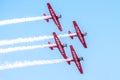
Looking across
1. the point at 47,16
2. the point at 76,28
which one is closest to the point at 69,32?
the point at 76,28

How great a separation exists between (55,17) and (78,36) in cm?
670

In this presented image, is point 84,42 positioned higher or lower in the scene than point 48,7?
lower

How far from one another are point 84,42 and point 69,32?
413 cm

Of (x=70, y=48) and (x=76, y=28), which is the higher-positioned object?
(x=76, y=28)

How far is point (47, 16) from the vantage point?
70.1 meters

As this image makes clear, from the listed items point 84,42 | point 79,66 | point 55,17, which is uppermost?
point 55,17

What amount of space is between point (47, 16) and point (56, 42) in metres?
6.75

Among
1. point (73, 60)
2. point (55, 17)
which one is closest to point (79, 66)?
point (73, 60)

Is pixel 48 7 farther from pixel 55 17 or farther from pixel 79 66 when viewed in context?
pixel 79 66

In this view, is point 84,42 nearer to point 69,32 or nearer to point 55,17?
point 69,32

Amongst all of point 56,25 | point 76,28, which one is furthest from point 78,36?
point 56,25

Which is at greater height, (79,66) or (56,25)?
(56,25)

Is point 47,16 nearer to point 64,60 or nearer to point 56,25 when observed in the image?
point 56,25

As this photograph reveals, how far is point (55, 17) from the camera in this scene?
6888cm
